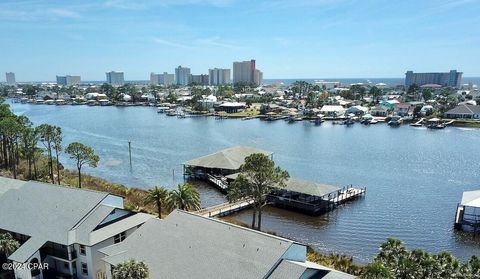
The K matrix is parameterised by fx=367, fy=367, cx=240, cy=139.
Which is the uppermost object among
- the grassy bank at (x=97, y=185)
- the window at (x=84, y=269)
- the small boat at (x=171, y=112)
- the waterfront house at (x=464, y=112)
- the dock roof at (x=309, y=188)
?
the waterfront house at (x=464, y=112)

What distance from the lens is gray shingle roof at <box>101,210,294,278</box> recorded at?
24.7 meters

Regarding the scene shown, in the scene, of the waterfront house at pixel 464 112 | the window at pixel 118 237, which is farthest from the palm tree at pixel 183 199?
the waterfront house at pixel 464 112

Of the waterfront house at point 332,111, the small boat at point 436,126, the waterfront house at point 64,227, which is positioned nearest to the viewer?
the waterfront house at point 64,227

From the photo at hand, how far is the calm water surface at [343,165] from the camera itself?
4678cm

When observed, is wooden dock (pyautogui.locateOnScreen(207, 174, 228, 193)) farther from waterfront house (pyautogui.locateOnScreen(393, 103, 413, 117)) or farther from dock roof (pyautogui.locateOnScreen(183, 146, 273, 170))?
waterfront house (pyautogui.locateOnScreen(393, 103, 413, 117))

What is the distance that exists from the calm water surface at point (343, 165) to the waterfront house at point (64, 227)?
21401 mm

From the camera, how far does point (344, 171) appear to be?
75000 mm

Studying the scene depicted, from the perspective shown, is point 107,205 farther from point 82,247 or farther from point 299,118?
point 299,118

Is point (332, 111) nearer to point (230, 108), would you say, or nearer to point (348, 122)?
point (348, 122)

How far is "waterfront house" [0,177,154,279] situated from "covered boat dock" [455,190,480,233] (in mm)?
39555

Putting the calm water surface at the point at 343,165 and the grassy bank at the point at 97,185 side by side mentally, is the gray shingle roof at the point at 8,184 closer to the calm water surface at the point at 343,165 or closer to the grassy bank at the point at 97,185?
the grassy bank at the point at 97,185

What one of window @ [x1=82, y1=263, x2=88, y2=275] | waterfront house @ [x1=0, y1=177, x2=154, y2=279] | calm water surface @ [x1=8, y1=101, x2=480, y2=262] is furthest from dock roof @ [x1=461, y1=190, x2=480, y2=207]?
window @ [x1=82, y1=263, x2=88, y2=275]

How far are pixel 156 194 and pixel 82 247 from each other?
12.3 m

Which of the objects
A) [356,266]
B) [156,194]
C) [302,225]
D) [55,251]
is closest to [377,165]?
[302,225]
